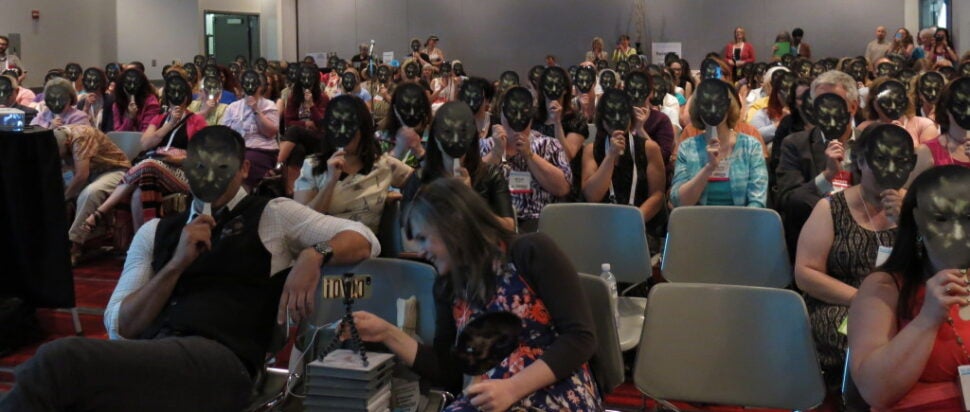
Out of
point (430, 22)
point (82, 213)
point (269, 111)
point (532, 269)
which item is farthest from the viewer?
point (430, 22)

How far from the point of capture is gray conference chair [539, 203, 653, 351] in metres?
3.54

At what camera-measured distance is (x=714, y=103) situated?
4.02 metres

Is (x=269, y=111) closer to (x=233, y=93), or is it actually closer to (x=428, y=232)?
(x=233, y=93)

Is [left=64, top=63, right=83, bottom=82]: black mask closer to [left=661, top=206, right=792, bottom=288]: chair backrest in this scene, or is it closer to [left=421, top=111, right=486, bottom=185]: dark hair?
[left=421, top=111, right=486, bottom=185]: dark hair

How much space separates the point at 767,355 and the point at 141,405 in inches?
61.4

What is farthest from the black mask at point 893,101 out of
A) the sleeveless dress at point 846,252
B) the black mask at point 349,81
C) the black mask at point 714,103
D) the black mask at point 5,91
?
the black mask at point 5,91

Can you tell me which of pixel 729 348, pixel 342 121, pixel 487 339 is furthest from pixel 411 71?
pixel 487 339

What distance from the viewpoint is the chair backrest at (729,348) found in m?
2.44

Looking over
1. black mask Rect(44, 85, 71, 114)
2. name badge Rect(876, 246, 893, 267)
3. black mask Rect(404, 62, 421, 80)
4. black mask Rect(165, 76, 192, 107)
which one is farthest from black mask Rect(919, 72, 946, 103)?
black mask Rect(404, 62, 421, 80)

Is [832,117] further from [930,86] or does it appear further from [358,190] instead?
[930,86]

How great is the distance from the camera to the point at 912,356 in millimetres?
1866

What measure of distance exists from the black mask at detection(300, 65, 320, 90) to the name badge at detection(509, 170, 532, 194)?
3.68 meters

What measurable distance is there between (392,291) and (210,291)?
0.50m

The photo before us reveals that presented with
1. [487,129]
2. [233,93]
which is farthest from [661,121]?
[233,93]
